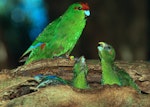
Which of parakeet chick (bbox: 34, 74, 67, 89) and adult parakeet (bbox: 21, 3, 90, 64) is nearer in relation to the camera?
parakeet chick (bbox: 34, 74, 67, 89)

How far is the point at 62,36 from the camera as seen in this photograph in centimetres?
479

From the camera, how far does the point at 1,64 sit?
768 cm

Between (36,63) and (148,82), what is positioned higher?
(36,63)

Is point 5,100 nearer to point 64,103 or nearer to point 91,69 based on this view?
point 64,103

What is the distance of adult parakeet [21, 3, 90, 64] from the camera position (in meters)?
4.75

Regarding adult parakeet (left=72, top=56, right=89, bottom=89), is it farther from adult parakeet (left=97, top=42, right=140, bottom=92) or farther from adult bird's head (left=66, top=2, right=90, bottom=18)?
adult bird's head (left=66, top=2, right=90, bottom=18)

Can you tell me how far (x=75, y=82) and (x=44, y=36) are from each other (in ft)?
5.07

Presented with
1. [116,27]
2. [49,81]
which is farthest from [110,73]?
[116,27]

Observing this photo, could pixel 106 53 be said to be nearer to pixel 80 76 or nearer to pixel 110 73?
pixel 110 73

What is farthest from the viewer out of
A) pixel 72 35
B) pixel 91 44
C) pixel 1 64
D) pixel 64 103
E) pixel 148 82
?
pixel 1 64

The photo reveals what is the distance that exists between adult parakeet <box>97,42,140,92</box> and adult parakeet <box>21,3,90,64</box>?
1.09 meters

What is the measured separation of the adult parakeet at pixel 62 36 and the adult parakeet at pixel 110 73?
3.58 ft

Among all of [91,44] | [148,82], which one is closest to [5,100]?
[148,82]

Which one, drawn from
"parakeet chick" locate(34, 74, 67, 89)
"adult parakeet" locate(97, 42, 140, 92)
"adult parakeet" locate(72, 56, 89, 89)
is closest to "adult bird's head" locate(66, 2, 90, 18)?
"adult parakeet" locate(97, 42, 140, 92)
